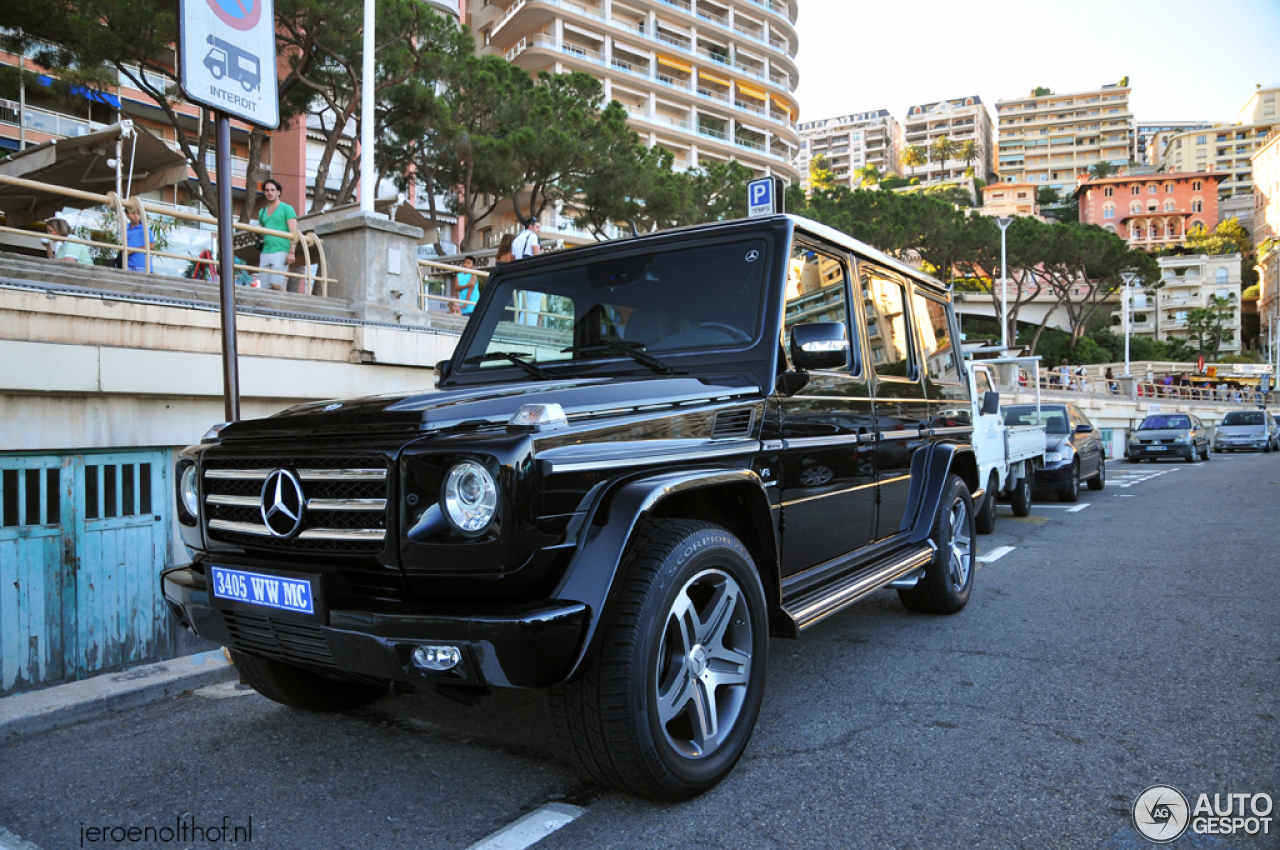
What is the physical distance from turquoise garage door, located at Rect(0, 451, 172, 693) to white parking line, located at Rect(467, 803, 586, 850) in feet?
11.0

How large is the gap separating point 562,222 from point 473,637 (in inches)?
1873

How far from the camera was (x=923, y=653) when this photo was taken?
4379 millimetres

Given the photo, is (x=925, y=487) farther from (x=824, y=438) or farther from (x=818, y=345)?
(x=818, y=345)

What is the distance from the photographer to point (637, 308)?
3602 mm

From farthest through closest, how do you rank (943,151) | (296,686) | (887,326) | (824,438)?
1. (943,151)
2. (887,326)
3. (824,438)
4. (296,686)

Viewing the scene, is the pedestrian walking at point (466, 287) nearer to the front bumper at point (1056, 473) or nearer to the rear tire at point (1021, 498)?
the rear tire at point (1021, 498)

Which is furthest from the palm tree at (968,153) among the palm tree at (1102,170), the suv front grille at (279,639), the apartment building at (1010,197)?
the suv front grille at (279,639)

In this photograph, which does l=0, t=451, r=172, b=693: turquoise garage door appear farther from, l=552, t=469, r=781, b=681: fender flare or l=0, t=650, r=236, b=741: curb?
l=552, t=469, r=781, b=681: fender flare

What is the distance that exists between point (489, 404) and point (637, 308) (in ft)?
3.89

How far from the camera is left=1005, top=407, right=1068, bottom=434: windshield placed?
42.9 ft

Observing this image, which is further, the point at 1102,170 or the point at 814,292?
the point at 1102,170

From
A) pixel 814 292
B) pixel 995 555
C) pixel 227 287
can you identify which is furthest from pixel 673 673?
pixel 995 555

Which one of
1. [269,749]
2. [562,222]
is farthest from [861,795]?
[562,222]

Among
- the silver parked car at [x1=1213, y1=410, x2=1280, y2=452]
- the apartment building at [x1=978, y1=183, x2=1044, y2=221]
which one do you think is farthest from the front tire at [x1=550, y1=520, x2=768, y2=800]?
the apartment building at [x1=978, y1=183, x2=1044, y2=221]
